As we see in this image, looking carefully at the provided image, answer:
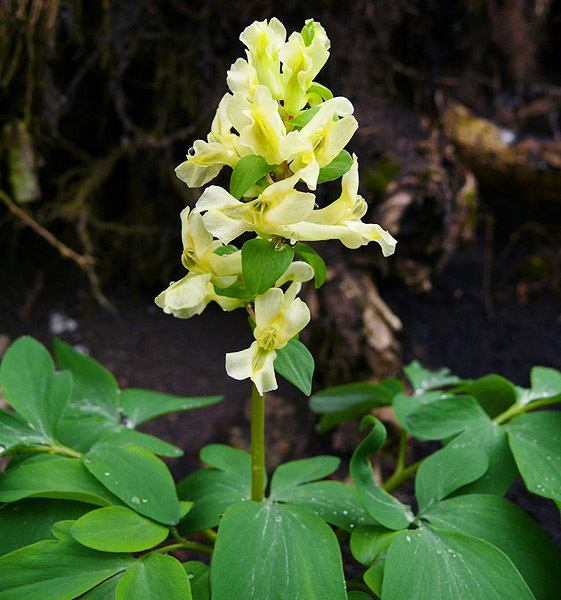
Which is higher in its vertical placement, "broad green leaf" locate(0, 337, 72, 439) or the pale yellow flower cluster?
the pale yellow flower cluster

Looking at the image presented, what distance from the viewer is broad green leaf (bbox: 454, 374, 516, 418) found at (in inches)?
44.9

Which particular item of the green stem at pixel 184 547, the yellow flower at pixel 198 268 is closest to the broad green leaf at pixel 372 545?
the green stem at pixel 184 547

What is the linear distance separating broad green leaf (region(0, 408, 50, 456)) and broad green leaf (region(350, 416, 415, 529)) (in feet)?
1.80

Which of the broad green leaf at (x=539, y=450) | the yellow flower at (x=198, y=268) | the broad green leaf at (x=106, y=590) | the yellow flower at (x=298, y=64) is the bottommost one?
the broad green leaf at (x=106, y=590)

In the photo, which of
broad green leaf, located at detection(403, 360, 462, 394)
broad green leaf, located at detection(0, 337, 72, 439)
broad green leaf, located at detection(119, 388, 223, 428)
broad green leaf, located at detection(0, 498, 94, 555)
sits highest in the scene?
broad green leaf, located at detection(0, 337, 72, 439)

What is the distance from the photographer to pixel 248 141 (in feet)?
2.30

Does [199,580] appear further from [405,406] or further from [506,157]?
[506,157]

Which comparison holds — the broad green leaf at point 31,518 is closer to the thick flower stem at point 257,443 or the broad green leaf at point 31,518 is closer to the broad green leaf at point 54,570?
the broad green leaf at point 54,570

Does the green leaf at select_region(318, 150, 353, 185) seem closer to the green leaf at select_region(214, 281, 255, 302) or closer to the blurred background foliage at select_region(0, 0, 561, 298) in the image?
the green leaf at select_region(214, 281, 255, 302)

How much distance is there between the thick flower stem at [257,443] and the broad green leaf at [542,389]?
61cm

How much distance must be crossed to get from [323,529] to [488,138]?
2.06 meters

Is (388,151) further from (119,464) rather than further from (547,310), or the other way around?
(119,464)

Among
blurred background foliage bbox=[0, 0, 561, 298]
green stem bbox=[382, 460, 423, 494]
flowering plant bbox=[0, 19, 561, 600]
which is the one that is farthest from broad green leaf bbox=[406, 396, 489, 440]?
blurred background foliage bbox=[0, 0, 561, 298]

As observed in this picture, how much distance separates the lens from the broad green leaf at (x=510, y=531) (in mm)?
792
